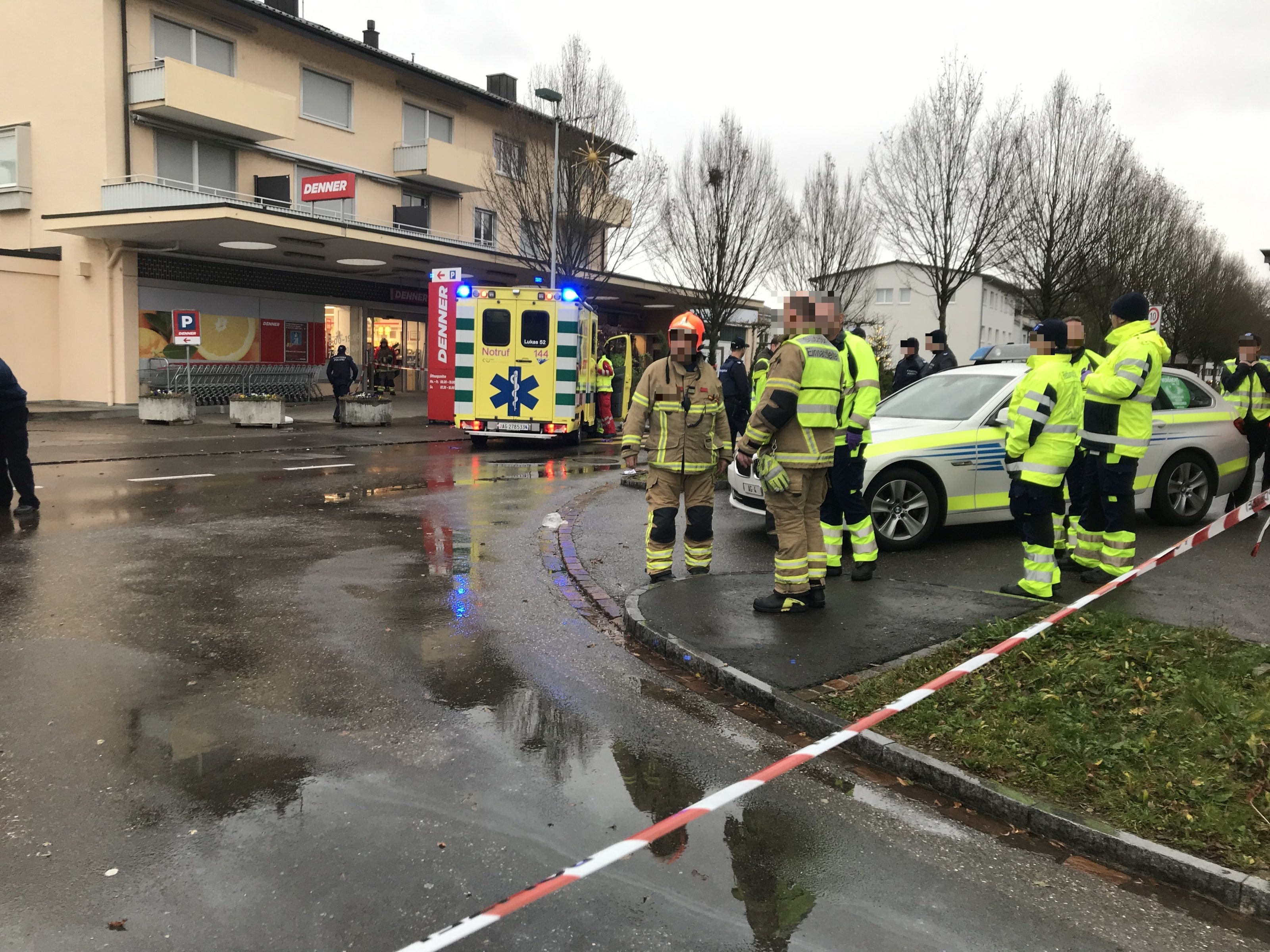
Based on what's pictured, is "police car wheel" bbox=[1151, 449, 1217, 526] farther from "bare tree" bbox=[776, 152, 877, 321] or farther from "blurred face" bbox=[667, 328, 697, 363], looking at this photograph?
"bare tree" bbox=[776, 152, 877, 321]

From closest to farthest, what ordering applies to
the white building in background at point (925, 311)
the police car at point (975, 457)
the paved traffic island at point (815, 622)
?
the paved traffic island at point (815, 622) < the police car at point (975, 457) < the white building in background at point (925, 311)

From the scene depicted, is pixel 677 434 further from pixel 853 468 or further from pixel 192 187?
pixel 192 187

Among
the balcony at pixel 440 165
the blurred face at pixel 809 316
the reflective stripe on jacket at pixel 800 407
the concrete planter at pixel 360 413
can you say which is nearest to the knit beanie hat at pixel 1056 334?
the blurred face at pixel 809 316

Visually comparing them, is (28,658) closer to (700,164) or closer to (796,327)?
(796,327)

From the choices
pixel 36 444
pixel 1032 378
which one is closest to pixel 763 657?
pixel 1032 378

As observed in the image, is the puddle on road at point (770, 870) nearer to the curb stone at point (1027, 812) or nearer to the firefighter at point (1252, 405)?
the curb stone at point (1027, 812)

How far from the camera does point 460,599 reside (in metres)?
6.70

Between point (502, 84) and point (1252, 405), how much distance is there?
35.5 metres

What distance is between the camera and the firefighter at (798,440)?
19.1 feet

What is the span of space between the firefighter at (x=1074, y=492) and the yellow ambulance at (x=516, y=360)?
1135 cm

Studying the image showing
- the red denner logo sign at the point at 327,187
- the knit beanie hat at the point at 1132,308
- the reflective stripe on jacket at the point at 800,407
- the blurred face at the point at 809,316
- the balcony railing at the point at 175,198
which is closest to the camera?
the reflective stripe on jacket at the point at 800,407

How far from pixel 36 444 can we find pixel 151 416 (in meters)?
4.88

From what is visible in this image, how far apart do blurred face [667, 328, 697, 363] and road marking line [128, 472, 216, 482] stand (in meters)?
8.15

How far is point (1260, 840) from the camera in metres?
3.28
